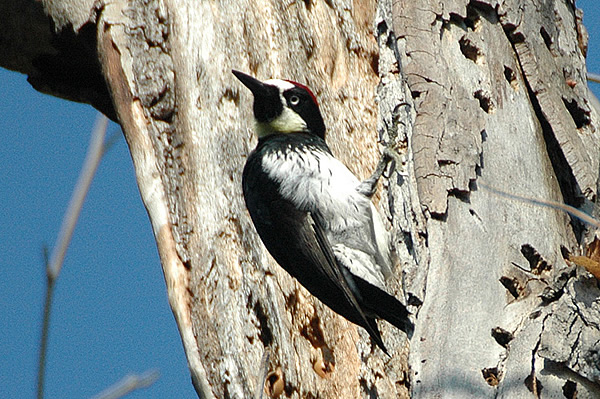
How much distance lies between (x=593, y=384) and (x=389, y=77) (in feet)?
4.29

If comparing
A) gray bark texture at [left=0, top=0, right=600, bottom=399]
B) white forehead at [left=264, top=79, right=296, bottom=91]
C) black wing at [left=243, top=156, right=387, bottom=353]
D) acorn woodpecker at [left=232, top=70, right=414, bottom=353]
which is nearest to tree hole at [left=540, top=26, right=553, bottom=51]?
gray bark texture at [left=0, top=0, right=600, bottom=399]

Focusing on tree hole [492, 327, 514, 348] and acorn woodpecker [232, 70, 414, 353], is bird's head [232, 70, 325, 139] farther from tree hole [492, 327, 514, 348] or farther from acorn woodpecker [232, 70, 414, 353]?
tree hole [492, 327, 514, 348]

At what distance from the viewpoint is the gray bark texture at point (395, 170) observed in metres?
2.23

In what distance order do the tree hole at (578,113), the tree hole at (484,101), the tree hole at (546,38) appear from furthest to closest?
1. the tree hole at (546,38)
2. the tree hole at (578,113)
3. the tree hole at (484,101)

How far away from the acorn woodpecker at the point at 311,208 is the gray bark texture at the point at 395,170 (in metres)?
0.09

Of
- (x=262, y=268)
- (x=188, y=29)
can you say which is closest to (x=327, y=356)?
(x=262, y=268)

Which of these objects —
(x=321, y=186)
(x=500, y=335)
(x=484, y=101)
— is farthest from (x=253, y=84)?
(x=500, y=335)

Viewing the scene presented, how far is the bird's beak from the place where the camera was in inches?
125

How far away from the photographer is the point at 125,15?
344 centimetres

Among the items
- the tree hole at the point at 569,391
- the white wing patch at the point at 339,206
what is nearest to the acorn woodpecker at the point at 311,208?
the white wing patch at the point at 339,206

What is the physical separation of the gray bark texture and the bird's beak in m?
0.12

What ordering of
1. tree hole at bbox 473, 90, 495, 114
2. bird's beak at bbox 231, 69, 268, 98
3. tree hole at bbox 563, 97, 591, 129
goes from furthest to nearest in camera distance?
bird's beak at bbox 231, 69, 268, 98 → tree hole at bbox 563, 97, 591, 129 → tree hole at bbox 473, 90, 495, 114

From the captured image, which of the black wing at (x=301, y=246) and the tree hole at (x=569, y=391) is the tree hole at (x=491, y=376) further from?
the black wing at (x=301, y=246)

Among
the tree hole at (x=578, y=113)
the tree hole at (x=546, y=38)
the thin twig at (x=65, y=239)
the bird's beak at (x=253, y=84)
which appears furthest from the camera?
the bird's beak at (x=253, y=84)
